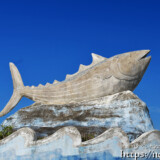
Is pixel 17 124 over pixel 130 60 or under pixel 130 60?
under

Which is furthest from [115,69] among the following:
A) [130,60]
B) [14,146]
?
[14,146]

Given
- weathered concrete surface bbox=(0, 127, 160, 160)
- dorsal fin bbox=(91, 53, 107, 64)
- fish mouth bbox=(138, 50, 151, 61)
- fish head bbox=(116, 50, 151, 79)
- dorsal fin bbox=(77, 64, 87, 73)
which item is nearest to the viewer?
weathered concrete surface bbox=(0, 127, 160, 160)

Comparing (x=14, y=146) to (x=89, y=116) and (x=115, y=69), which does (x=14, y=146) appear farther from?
(x=115, y=69)

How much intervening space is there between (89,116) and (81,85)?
2490mm

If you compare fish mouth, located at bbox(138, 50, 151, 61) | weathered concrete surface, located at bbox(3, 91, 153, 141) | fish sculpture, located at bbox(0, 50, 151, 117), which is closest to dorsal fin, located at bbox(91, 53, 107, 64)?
fish sculpture, located at bbox(0, 50, 151, 117)

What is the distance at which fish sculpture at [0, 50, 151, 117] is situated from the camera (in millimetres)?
14641

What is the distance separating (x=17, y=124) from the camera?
1461cm

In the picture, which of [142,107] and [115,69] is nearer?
[142,107]

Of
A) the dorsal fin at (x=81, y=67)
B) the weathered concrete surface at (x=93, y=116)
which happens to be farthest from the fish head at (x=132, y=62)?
the dorsal fin at (x=81, y=67)

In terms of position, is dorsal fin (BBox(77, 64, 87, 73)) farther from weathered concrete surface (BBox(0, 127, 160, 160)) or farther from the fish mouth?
weathered concrete surface (BBox(0, 127, 160, 160))

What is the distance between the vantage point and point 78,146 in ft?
30.7

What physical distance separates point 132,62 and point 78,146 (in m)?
6.65

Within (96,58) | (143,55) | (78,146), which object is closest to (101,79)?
(96,58)

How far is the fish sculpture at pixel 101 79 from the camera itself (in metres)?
14.6
